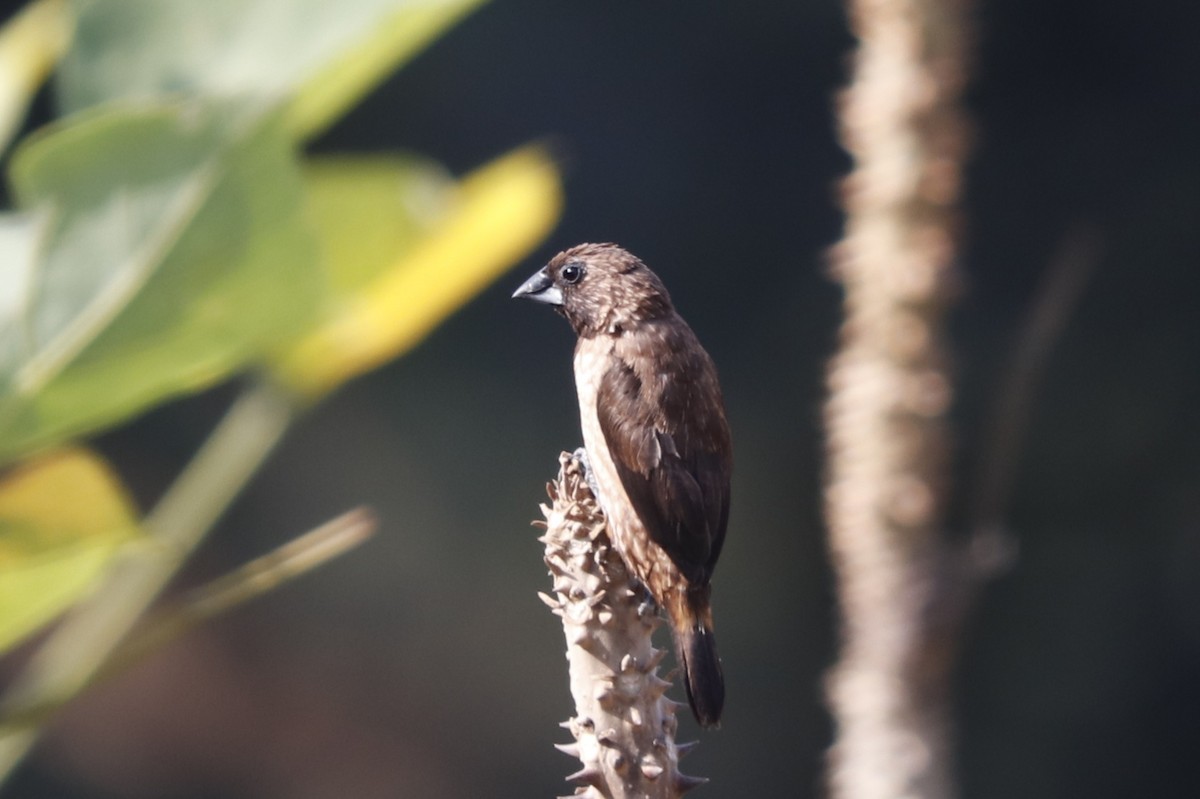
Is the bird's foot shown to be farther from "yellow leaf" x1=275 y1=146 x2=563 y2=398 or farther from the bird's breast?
"yellow leaf" x1=275 y1=146 x2=563 y2=398

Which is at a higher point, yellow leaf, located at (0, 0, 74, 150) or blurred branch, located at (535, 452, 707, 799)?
yellow leaf, located at (0, 0, 74, 150)

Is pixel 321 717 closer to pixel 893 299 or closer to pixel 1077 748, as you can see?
pixel 1077 748

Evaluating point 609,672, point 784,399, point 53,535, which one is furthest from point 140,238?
point 784,399

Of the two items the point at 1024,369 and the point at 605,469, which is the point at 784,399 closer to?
the point at 1024,369

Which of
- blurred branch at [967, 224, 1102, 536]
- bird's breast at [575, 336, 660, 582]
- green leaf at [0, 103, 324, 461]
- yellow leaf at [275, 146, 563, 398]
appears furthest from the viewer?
blurred branch at [967, 224, 1102, 536]

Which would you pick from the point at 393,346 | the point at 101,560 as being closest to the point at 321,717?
the point at 393,346

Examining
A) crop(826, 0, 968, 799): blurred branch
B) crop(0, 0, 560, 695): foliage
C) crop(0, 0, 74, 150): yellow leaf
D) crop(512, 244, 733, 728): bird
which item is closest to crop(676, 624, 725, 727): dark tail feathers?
crop(512, 244, 733, 728): bird
